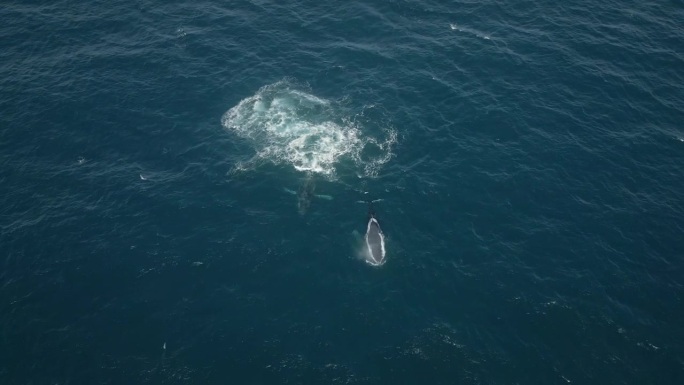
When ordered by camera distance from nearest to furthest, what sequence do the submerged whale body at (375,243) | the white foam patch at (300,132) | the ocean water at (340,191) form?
the ocean water at (340,191) → the submerged whale body at (375,243) → the white foam patch at (300,132)

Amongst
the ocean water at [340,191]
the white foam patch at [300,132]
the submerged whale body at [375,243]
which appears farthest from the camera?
the white foam patch at [300,132]

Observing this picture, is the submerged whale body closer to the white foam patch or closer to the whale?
the whale

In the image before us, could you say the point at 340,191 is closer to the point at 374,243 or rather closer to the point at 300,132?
the point at 374,243

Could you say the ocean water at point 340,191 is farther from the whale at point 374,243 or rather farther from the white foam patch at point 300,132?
the whale at point 374,243

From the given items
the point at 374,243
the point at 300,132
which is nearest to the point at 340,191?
the point at 374,243

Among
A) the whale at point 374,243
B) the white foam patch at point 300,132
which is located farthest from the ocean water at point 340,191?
the whale at point 374,243

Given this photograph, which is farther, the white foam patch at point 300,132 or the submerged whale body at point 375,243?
the white foam patch at point 300,132
